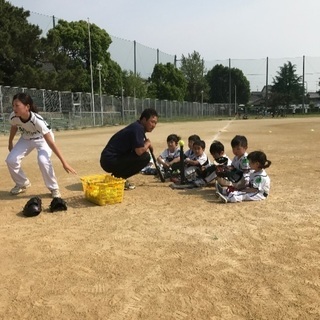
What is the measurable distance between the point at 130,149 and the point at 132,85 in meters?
39.0

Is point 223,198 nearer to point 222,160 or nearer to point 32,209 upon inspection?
point 222,160

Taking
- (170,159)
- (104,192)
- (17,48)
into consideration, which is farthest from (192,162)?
(17,48)

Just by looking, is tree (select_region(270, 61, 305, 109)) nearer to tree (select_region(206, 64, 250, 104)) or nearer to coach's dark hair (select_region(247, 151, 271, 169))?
tree (select_region(206, 64, 250, 104))

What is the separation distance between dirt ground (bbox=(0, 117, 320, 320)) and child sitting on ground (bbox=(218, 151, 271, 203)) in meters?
0.14

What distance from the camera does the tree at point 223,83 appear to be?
75562 millimetres

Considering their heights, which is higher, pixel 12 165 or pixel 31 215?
pixel 12 165

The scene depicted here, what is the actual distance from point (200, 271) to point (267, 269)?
0.50 meters

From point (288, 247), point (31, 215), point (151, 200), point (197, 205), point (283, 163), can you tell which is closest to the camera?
point (288, 247)

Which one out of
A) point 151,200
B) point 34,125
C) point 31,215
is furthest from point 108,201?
point 34,125

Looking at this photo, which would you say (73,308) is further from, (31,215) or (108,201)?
(108,201)

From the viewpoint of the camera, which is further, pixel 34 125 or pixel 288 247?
pixel 34 125

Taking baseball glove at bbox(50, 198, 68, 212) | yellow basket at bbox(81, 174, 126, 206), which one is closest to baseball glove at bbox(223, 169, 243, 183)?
yellow basket at bbox(81, 174, 126, 206)

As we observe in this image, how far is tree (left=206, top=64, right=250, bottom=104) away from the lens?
248 ft

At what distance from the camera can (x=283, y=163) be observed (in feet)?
27.6
